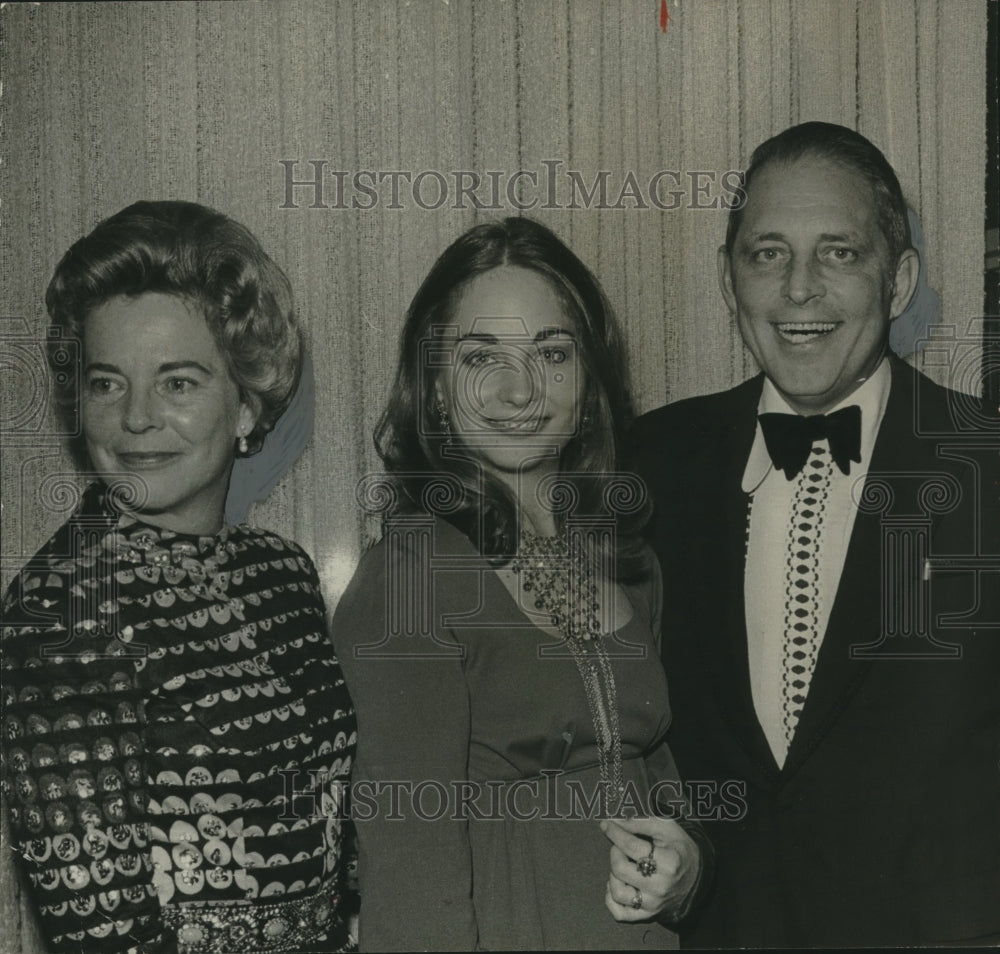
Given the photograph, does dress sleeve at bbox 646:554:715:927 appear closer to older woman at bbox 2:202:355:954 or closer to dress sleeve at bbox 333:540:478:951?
dress sleeve at bbox 333:540:478:951

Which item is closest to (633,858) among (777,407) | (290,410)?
(777,407)

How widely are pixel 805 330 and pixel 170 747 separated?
5.03ft

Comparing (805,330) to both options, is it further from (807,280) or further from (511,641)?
(511,641)

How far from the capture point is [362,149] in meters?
2.37

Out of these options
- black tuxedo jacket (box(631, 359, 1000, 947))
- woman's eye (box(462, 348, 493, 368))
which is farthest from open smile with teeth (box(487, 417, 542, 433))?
black tuxedo jacket (box(631, 359, 1000, 947))

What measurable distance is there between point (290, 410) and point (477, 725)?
763mm

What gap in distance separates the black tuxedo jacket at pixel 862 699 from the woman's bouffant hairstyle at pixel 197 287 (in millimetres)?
798

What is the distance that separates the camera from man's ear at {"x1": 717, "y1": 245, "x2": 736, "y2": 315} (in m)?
2.40

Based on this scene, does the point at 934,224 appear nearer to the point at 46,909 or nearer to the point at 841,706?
the point at 841,706

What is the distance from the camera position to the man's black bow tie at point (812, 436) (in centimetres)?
237

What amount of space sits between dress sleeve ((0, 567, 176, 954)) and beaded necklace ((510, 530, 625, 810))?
81 centimetres

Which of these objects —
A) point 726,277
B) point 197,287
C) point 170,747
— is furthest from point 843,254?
point 170,747

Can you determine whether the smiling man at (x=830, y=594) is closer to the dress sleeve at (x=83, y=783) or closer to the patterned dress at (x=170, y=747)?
the patterned dress at (x=170, y=747)

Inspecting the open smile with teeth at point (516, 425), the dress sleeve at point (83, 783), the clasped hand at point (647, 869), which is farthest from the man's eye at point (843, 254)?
the dress sleeve at point (83, 783)
